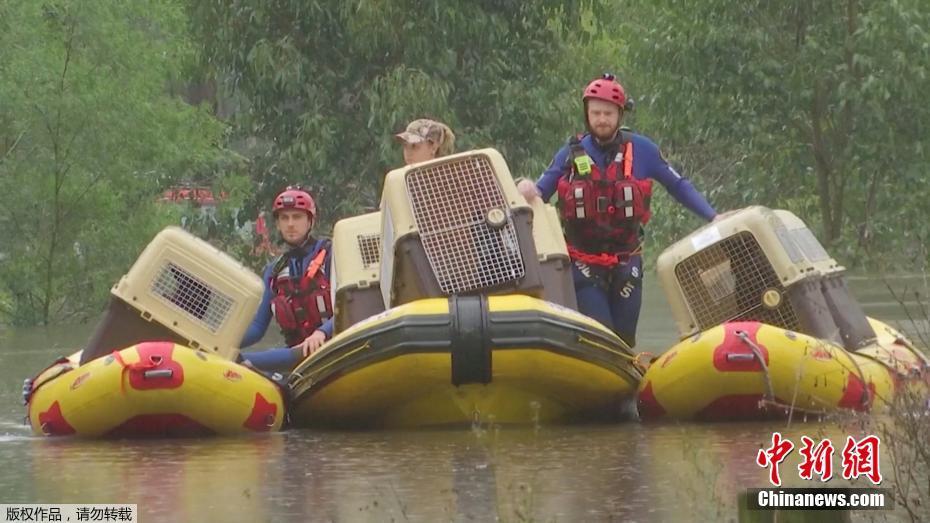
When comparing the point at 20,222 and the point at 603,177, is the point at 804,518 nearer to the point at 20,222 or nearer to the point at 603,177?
the point at 603,177

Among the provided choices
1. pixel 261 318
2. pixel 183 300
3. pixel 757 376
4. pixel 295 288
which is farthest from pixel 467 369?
pixel 261 318

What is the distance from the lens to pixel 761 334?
41.4ft

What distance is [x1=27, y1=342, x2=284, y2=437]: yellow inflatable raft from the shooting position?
12672 millimetres

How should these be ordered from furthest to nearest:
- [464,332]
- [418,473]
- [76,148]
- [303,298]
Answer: [76,148] → [303,298] → [464,332] → [418,473]

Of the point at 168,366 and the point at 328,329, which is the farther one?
the point at 328,329

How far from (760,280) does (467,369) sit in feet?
6.75

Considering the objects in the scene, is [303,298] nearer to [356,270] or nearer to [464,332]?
[356,270]

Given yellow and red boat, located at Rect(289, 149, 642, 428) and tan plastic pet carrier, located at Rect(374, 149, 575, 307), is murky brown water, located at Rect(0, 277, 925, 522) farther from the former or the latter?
tan plastic pet carrier, located at Rect(374, 149, 575, 307)

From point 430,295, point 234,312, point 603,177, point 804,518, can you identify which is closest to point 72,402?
point 234,312

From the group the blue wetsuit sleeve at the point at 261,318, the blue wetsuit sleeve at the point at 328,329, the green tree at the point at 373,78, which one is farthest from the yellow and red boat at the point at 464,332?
the green tree at the point at 373,78

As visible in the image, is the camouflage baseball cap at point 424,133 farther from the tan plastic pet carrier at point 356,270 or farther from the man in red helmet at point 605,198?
the man in red helmet at point 605,198

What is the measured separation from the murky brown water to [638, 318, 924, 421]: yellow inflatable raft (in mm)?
133

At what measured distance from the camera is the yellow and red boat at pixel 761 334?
1265cm

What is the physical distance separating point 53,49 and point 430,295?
14.4m
